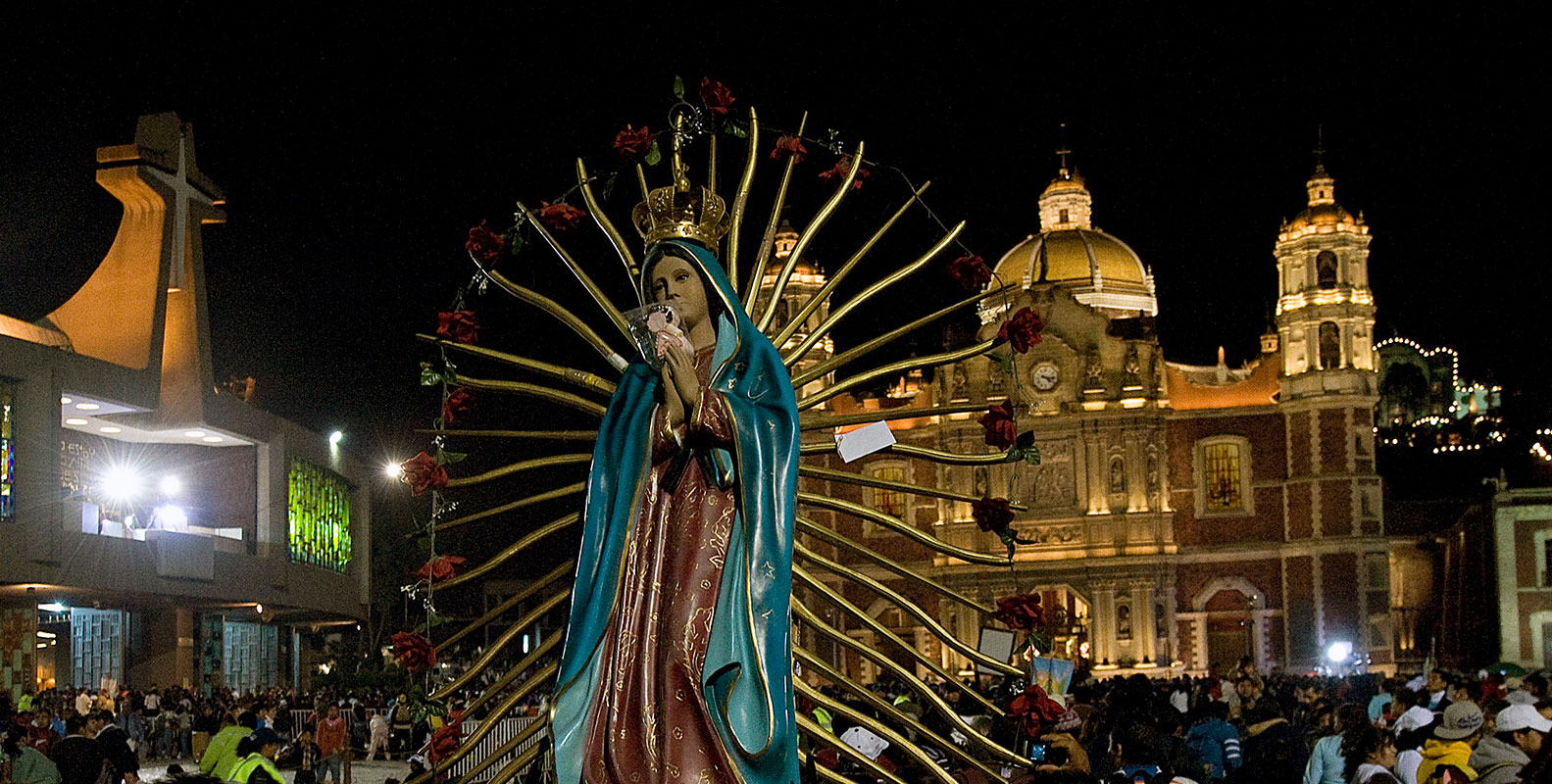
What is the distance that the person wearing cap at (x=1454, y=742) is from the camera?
365 inches

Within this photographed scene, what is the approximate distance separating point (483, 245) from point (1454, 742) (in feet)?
20.9

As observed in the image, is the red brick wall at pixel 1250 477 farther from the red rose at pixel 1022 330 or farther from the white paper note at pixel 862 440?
the white paper note at pixel 862 440

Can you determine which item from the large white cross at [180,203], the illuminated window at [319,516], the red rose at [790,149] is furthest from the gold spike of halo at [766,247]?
the illuminated window at [319,516]

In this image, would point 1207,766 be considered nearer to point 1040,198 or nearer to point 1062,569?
point 1062,569

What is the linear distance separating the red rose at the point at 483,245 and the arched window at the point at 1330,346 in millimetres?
43737

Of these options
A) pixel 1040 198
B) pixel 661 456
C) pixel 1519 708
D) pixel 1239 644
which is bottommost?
pixel 1239 644

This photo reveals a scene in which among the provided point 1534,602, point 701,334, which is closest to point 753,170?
point 701,334

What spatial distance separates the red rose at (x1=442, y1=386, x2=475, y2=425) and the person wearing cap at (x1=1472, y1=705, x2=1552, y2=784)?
17.5 ft

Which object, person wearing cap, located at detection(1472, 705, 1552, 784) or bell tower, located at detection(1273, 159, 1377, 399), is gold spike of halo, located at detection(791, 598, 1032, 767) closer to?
person wearing cap, located at detection(1472, 705, 1552, 784)

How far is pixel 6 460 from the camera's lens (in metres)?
26.6

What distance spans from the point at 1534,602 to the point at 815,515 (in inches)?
684

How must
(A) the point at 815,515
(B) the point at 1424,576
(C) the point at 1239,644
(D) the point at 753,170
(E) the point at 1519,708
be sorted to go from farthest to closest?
(B) the point at 1424,576
(C) the point at 1239,644
(A) the point at 815,515
(E) the point at 1519,708
(D) the point at 753,170

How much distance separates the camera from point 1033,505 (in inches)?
1940

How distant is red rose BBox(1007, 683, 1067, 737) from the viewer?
6395 millimetres
